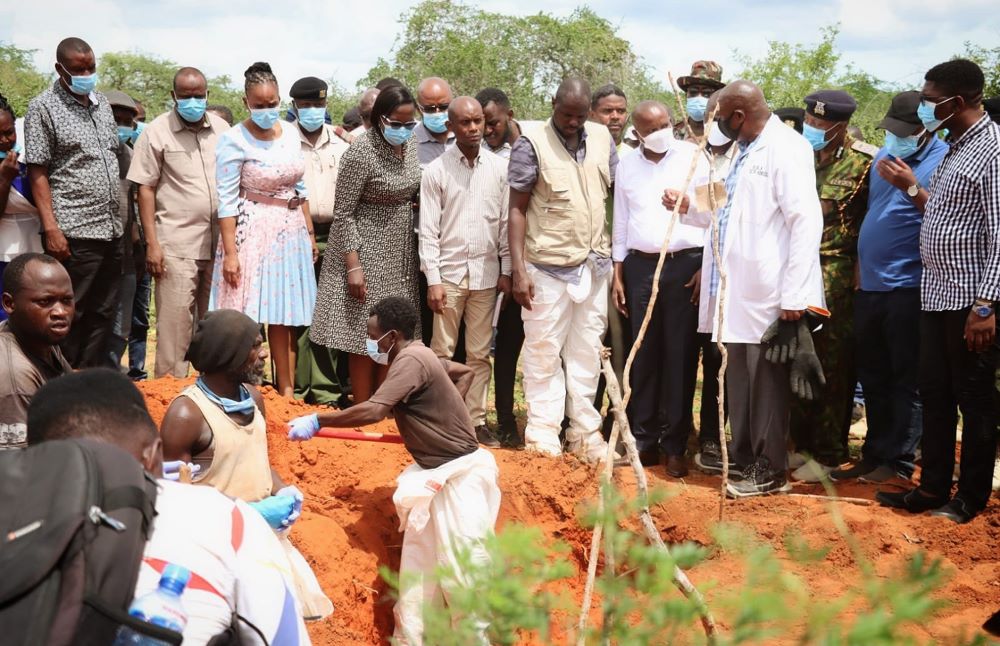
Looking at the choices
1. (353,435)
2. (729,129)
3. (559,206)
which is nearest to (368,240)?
(559,206)

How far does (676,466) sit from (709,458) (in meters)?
0.27

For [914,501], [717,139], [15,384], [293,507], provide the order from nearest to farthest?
[15,384]
[293,507]
[914,501]
[717,139]

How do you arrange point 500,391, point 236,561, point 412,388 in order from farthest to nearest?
1. point 500,391
2. point 412,388
3. point 236,561

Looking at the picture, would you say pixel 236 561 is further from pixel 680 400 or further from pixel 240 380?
pixel 680 400

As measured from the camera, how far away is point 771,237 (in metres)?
5.56

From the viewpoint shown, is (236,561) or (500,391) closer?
(236,561)

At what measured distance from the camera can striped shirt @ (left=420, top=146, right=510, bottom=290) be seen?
612 cm

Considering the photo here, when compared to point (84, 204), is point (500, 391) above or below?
below

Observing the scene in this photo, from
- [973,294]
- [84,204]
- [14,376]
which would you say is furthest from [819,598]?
[84,204]

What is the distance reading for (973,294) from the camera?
4.93m

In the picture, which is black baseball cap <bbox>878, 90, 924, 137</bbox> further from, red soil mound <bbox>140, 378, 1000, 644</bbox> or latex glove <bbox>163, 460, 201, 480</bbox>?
latex glove <bbox>163, 460, 201, 480</bbox>

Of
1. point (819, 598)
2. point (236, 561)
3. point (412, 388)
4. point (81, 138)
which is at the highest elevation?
point (81, 138)

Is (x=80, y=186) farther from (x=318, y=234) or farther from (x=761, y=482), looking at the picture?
(x=761, y=482)

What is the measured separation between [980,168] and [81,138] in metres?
4.95
